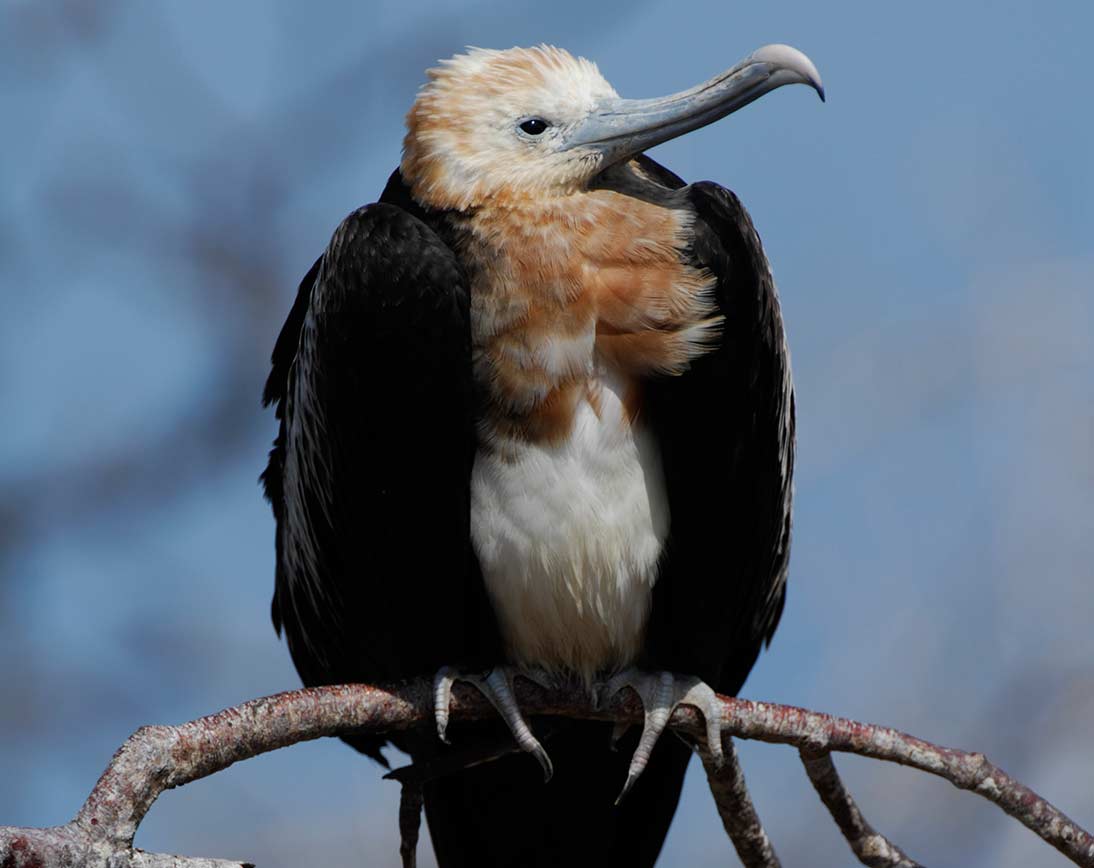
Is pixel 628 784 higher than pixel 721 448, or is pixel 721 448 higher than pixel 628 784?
pixel 721 448

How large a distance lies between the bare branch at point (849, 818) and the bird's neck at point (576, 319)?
80cm

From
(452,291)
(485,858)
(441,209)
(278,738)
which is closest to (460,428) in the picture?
(452,291)

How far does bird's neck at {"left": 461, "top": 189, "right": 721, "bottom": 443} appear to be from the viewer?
3.73m

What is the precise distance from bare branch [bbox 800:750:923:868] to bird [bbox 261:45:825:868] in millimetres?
227

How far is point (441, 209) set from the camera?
3975 millimetres

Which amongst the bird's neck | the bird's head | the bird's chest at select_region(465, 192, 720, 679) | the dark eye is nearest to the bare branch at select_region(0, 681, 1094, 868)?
the bird's chest at select_region(465, 192, 720, 679)

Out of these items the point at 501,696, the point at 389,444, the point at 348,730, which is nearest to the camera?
the point at 348,730

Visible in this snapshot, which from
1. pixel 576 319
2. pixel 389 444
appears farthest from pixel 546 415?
pixel 389 444

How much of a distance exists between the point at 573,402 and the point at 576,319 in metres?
0.17

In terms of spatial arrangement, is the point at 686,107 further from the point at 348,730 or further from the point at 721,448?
the point at 348,730

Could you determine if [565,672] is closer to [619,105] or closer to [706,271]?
[706,271]

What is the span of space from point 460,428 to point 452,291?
28 cm

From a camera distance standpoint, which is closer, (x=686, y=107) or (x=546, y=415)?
(x=546, y=415)

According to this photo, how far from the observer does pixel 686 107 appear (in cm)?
394
